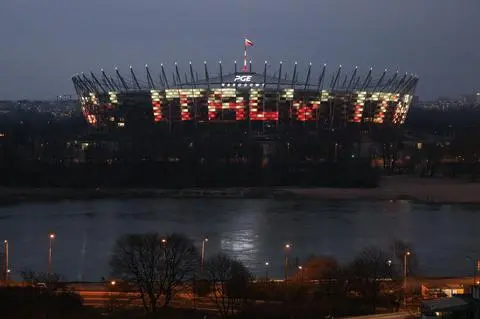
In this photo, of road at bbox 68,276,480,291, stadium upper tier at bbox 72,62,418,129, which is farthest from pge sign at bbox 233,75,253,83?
road at bbox 68,276,480,291

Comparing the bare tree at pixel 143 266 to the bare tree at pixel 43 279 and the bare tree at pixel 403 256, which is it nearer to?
the bare tree at pixel 43 279

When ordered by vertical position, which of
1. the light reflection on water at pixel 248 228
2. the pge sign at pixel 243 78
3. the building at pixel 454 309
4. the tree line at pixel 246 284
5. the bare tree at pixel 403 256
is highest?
the pge sign at pixel 243 78

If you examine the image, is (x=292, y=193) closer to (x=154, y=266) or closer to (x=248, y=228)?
(x=248, y=228)

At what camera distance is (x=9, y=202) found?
10.3 m

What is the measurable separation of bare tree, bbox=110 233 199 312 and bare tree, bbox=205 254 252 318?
18cm

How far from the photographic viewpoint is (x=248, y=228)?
770 centimetres

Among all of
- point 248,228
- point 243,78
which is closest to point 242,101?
point 243,78

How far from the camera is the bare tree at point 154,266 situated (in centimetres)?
441

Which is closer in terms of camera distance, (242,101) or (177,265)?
(177,265)

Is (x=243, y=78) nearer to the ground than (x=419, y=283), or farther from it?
farther from it

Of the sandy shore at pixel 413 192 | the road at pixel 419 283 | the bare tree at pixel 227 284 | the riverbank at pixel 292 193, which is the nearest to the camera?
the bare tree at pixel 227 284

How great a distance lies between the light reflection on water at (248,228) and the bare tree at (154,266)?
625 mm

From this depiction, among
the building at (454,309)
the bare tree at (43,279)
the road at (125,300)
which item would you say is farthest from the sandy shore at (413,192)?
the building at (454,309)

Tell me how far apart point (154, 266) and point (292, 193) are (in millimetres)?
6645
